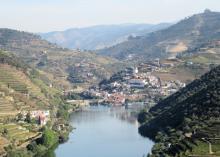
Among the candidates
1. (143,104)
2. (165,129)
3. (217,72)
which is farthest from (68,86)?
(165,129)

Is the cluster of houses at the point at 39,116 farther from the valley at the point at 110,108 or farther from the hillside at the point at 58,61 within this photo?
the hillside at the point at 58,61

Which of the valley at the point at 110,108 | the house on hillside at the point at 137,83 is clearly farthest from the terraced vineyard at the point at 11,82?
the house on hillside at the point at 137,83

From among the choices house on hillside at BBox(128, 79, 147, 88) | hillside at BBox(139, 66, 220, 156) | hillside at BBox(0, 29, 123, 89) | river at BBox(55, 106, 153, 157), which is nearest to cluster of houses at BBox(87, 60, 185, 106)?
house on hillside at BBox(128, 79, 147, 88)

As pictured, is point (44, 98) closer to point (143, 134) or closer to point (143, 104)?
point (143, 104)

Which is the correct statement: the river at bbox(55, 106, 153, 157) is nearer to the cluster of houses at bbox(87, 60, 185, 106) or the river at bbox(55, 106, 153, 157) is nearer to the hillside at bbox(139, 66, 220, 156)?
the hillside at bbox(139, 66, 220, 156)

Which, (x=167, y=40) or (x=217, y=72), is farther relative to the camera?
(x=167, y=40)
